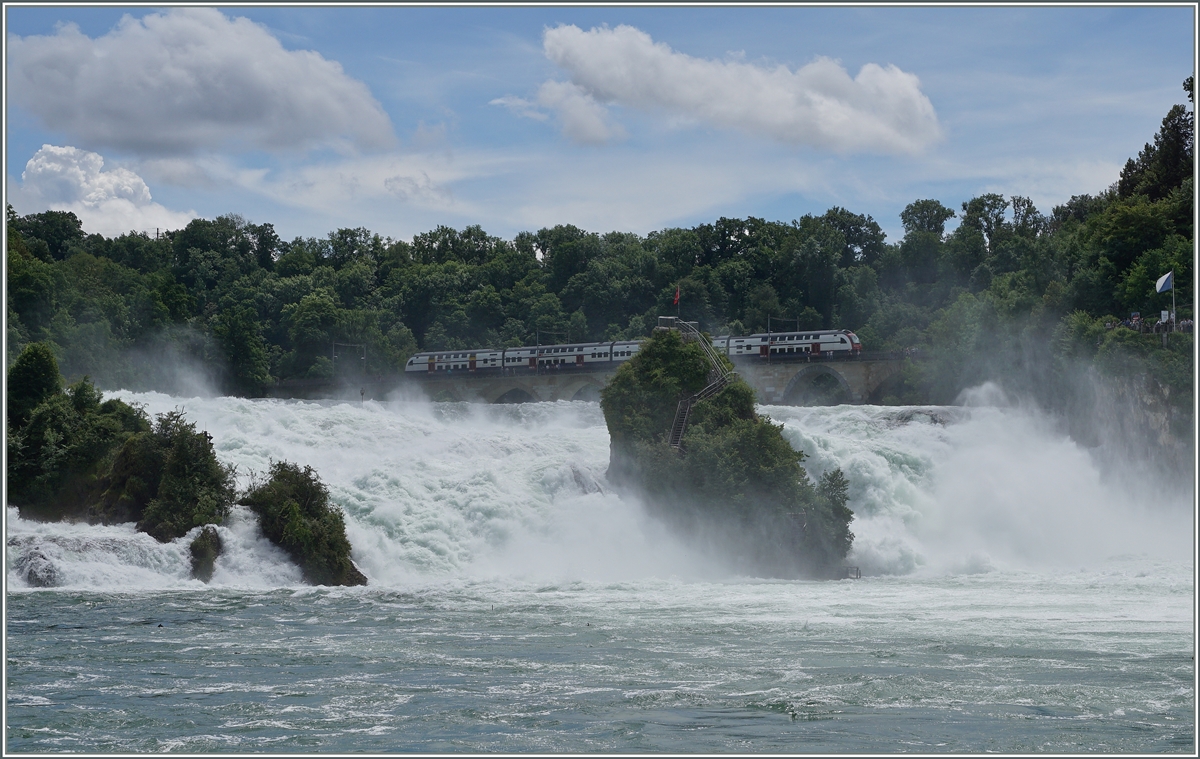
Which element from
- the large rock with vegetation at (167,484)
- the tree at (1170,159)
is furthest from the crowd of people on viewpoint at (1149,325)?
the large rock with vegetation at (167,484)

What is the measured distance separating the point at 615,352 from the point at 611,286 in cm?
2935

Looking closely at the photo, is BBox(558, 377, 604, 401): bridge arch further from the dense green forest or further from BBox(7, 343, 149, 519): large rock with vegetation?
BBox(7, 343, 149, 519): large rock with vegetation

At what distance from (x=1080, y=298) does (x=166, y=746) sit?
5634 centimetres

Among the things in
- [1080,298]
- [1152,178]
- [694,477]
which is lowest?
[694,477]

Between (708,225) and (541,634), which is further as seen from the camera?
(708,225)

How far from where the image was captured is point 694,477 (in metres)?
38.0

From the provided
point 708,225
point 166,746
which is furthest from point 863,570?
point 708,225

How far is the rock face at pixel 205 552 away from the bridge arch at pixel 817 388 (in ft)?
175

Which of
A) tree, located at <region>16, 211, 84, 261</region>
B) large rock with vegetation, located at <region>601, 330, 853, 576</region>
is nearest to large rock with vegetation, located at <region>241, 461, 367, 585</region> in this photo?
large rock with vegetation, located at <region>601, 330, 853, 576</region>

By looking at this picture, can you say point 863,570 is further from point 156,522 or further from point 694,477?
point 156,522

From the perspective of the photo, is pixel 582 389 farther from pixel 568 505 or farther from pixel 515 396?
pixel 568 505

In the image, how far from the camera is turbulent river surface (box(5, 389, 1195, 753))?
16609mm

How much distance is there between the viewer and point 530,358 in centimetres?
8600

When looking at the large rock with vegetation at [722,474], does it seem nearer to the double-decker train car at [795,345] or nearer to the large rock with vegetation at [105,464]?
the large rock with vegetation at [105,464]
